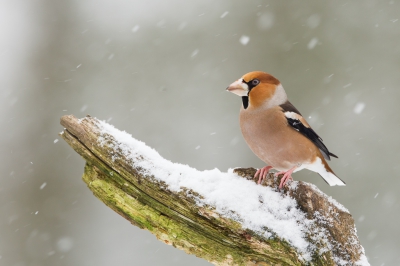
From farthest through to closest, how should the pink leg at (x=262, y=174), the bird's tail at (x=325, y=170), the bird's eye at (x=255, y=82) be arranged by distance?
1. the bird's tail at (x=325, y=170)
2. the bird's eye at (x=255, y=82)
3. the pink leg at (x=262, y=174)

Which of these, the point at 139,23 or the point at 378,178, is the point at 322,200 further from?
the point at 139,23

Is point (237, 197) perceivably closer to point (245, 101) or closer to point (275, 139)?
point (275, 139)

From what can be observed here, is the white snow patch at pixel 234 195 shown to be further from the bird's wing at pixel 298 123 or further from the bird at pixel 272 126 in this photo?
the bird's wing at pixel 298 123

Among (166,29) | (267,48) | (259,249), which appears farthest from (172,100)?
(259,249)

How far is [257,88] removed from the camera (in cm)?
345

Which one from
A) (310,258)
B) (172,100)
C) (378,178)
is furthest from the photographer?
(172,100)

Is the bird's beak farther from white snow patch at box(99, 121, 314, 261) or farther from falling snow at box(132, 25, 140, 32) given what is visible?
falling snow at box(132, 25, 140, 32)

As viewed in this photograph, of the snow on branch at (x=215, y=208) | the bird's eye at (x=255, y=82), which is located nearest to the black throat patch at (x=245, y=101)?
the bird's eye at (x=255, y=82)

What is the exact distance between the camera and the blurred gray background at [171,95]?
796 centimetres

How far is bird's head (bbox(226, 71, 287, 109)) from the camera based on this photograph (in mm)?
3434

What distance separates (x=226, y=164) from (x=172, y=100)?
2065mm

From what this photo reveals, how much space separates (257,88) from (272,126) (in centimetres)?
37

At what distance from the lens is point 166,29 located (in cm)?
977

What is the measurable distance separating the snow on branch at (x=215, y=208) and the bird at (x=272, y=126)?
286mm
